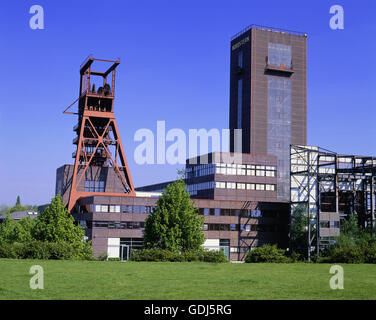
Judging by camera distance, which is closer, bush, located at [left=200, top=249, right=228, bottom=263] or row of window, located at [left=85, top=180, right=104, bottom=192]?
bush, located at [left=200, top=249, right=228, bottom=263]

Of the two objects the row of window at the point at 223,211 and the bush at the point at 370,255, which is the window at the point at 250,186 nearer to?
the row of window at the point at 223,211

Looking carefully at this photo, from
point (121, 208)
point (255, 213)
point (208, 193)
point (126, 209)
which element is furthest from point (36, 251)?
point (208, 193)

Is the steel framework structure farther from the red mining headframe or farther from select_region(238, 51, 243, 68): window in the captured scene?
select_region(238, 51, 243, 68): window

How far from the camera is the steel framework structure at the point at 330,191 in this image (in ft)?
222

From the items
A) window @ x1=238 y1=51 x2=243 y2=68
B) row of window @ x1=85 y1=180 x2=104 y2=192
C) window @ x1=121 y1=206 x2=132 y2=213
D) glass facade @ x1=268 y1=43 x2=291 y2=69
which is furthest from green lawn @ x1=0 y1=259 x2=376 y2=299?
window @ x1=238 y1=51 x2=243 y2=68

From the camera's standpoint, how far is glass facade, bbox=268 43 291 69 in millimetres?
147625

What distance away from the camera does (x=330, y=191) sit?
8069 centimetres

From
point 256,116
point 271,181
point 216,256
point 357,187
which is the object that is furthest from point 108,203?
point 256,116

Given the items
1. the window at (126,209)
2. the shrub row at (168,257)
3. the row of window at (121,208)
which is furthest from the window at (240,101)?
the shrub row at (168,257)

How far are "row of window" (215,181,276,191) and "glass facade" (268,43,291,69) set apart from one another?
51.3 m

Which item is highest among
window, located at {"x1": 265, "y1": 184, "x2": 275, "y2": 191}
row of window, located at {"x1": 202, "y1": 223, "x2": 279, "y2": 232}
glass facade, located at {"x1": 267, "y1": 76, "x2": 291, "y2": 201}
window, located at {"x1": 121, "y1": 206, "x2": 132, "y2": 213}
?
glass facade, located at {"x1": 267, "y1": 76, "x2": 291, "y2": 201}

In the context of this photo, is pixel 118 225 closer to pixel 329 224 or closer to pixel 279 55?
pixel 329 224

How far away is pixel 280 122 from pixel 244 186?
147ft
